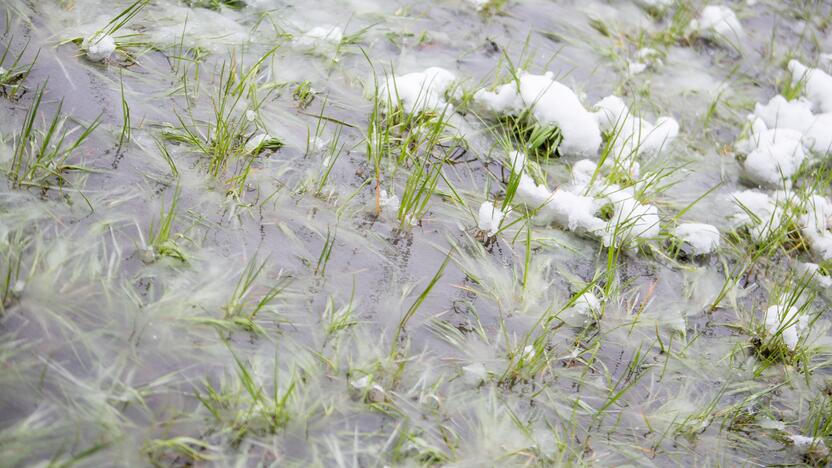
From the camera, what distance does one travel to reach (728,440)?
1954 millimetres

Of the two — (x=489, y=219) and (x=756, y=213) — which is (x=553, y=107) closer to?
(x=489, y=219)

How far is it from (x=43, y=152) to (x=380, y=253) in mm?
1164

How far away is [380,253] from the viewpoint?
7.14 ft

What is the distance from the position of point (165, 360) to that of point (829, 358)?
2.38 m

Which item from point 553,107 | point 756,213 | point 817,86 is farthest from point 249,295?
point 817,86

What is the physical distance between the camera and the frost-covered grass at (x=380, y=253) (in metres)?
1.66

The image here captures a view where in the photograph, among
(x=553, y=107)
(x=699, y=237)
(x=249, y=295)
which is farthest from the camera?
(x=553, y=107)

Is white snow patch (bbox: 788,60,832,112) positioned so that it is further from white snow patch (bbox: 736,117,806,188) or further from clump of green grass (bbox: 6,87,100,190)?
clump of green grass (bbox: 6,87,100,190)

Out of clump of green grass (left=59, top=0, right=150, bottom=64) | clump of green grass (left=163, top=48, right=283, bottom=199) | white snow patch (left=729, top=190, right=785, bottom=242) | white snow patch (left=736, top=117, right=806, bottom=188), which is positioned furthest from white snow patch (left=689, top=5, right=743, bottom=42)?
clump of green grass (left=59, top=0, right=150, bottom=64)

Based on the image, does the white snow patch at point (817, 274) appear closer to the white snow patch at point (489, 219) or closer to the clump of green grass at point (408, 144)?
the white snow patch at point (489, 219)

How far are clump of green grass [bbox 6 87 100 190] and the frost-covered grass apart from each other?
0.4 inches

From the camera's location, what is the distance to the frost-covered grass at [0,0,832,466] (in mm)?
1659

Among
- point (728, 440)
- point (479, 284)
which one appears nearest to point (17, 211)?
point (479, 284)

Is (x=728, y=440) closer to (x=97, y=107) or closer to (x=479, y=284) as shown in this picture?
(x=479, y=284)
